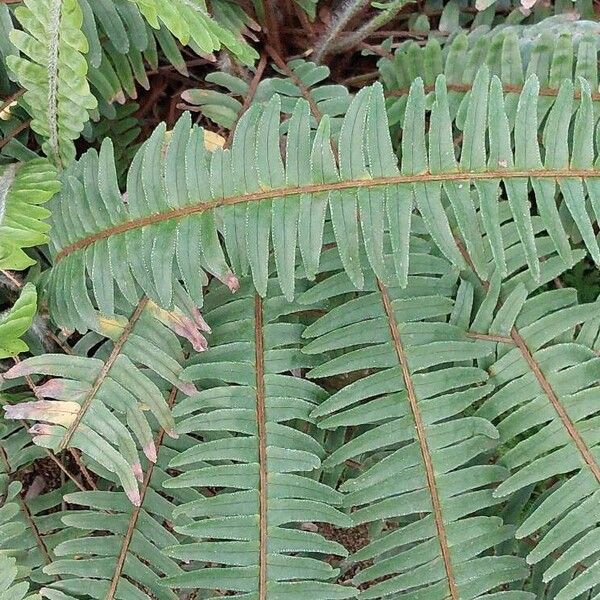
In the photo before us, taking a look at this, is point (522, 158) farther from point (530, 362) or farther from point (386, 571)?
point (386, 571)

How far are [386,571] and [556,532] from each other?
236mm

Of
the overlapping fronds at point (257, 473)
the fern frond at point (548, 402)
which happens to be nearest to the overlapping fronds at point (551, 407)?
the fern frond at point (548, 402)

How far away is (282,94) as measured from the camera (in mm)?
1325

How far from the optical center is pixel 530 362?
3.39ft

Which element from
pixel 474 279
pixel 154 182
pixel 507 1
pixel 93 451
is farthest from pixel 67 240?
A: pixel 507 1

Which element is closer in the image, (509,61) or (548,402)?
(548,402)

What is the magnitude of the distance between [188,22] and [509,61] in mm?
527

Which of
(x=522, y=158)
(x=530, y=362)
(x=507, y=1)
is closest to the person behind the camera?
(x=522, y=158)

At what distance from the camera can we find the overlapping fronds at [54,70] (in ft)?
3.10

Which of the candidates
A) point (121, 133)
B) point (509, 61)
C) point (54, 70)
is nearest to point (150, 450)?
point (54, 70)

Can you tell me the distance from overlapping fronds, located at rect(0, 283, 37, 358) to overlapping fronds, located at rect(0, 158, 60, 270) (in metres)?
0.05

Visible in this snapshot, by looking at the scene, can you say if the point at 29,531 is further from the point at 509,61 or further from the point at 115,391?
the point at 509,61

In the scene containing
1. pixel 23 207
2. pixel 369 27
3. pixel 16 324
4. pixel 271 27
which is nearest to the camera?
pixel 16 324

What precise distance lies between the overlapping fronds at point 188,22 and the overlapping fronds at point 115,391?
0.38 m
